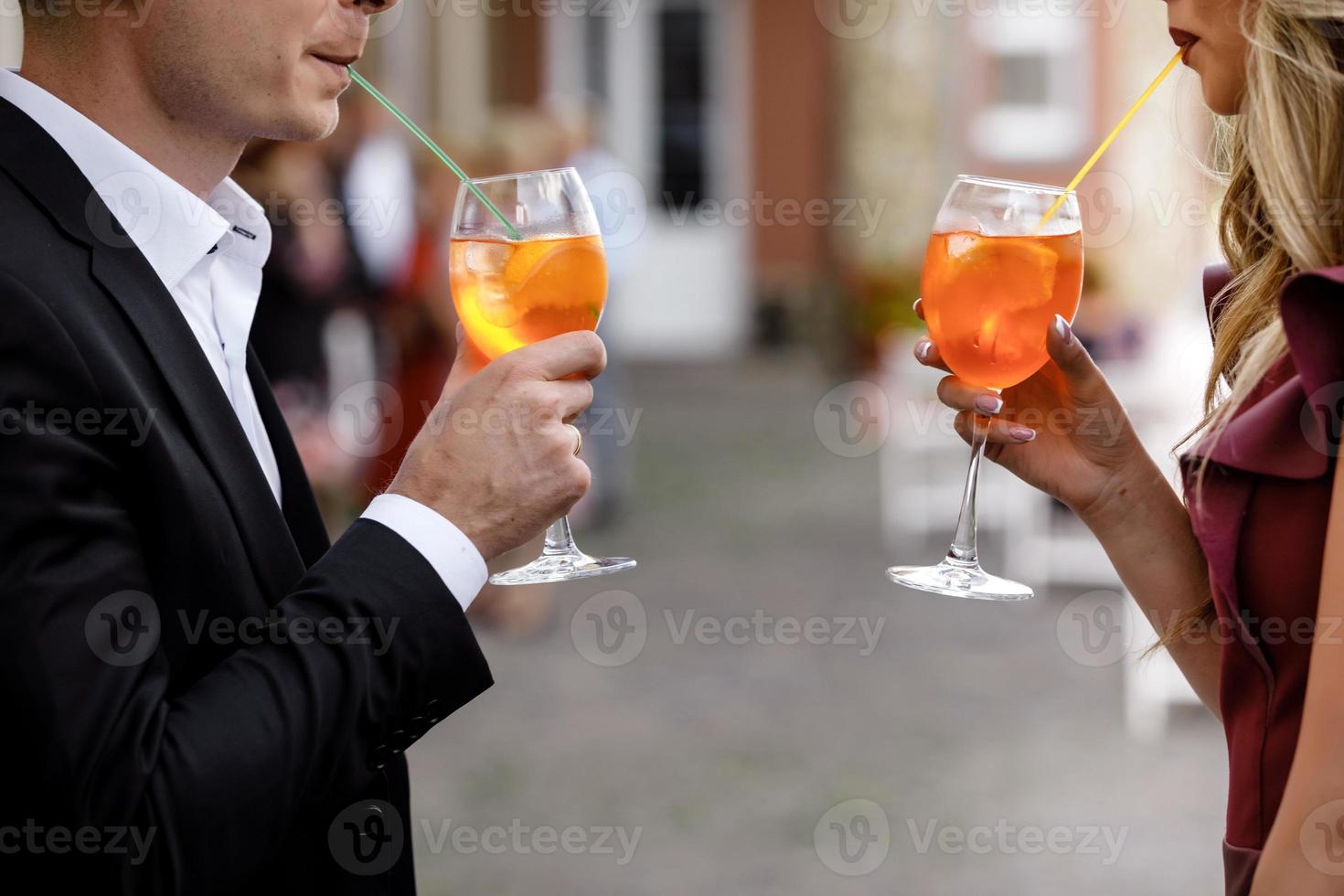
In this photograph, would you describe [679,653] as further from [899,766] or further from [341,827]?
[341,827]

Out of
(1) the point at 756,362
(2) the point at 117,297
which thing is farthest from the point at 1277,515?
(1) the point at 756,362

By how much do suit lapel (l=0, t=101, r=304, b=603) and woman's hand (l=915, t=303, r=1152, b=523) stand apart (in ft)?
2.93

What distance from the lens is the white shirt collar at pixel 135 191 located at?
1483 millimetres

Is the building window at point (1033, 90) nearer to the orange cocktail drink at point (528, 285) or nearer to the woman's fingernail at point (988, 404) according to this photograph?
the woman's fingernail at point (988, 404)

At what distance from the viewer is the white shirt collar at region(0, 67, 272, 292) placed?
1.48m

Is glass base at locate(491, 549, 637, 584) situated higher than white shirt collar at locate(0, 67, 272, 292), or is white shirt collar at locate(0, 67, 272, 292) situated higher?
white shirt collar at locate(0, 67, 272, 292)

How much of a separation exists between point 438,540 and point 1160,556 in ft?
3.10

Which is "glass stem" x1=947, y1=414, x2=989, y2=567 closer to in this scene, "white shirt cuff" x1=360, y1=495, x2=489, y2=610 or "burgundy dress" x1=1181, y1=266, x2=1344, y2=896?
"burgundy dress" x1=1181, y1=266, x2=1344, y2=896

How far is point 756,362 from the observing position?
50.0ft

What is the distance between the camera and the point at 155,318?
143 centimetres

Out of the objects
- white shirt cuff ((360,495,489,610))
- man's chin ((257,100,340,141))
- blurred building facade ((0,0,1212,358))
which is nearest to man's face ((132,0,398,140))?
man's chin ((257,100,340,141))

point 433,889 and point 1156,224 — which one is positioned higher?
point 1156,224

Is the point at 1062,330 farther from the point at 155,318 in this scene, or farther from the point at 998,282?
the point at 155,318

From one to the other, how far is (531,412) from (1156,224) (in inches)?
445
